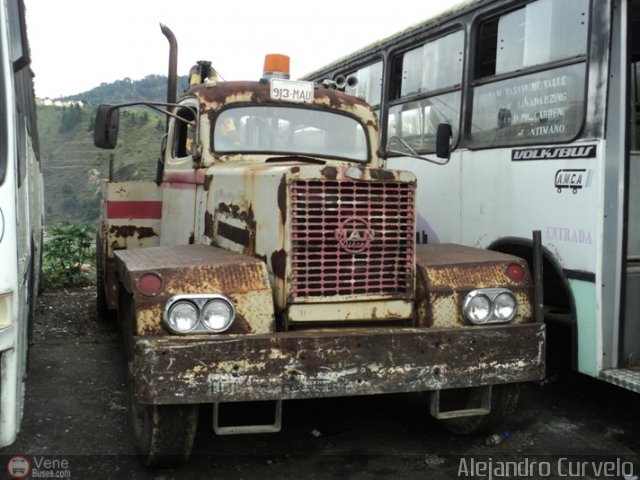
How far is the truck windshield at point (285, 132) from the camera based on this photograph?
509 cm

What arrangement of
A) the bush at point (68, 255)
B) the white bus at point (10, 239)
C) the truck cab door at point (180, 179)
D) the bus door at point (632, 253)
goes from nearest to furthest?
the white bus at point (10, 239), the bus door at point (632, 253), the truck cab door at point (180, 179), the bush at point (68, 255)

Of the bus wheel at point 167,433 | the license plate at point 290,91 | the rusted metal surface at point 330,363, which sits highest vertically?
the license plate at point 290,91

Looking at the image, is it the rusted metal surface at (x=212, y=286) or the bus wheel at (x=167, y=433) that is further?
the bus wheel at (x=167, y=433)

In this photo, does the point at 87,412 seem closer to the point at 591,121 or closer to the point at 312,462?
the point at 312,462

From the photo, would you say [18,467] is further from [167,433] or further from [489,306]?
[489,306]

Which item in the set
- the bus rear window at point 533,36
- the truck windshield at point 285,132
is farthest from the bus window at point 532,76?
the truck windshield at point 285,132

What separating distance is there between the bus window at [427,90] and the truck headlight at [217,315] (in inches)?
118

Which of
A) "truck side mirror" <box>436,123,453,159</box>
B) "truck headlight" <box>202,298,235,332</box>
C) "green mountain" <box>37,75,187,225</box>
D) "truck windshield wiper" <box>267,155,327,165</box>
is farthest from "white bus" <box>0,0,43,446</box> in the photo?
"green mountain" <box>37,75,187,225</box>

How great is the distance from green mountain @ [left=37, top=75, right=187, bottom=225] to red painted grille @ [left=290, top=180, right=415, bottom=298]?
136ft

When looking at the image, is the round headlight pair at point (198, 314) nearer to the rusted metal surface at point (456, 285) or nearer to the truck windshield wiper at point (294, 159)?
the rusted metal surface at point (456, 285)

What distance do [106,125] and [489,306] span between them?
2921 millimetres

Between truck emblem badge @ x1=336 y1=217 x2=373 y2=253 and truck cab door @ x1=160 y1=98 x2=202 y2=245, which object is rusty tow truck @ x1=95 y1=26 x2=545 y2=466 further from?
truck cab door @ x1=160 y1=98 x2=202 y2=245

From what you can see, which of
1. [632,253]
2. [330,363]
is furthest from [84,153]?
[330,363]

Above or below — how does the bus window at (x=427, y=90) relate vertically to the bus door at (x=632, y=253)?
above
